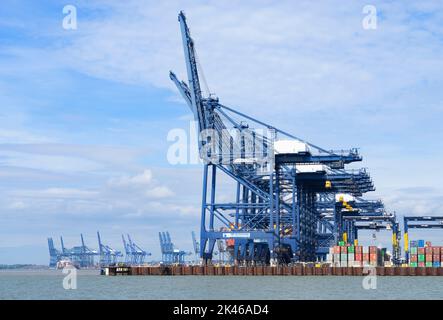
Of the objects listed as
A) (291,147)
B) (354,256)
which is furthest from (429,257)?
(291,147)

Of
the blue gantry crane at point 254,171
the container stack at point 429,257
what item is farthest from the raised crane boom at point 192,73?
the container stack at point 429,257

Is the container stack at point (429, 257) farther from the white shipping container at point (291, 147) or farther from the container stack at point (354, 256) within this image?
the white shipping container at point (291, 147)

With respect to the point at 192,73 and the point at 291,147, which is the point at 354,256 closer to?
the point at 291,147

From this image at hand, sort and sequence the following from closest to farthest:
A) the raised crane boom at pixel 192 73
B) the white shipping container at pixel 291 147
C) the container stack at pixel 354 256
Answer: the white shipping container at pixel 291 147 < the raised crane boom at pixel 192 73 < the container stack at pixel 354 256

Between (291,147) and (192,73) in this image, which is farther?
(192,73)

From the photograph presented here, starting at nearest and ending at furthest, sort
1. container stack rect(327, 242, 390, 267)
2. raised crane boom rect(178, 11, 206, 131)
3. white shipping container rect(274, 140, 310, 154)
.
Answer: white shipping container rect(274, 140, 310, 154), raised crane boom rect(178, 11, 206, 131), container stack rect(327, 242, 390, 267)

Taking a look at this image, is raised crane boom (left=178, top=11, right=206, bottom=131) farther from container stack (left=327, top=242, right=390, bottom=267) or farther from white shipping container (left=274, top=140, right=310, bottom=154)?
container stack (left=327, top=242, right=390, bottom=267)

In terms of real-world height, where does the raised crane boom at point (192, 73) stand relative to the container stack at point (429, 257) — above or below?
above

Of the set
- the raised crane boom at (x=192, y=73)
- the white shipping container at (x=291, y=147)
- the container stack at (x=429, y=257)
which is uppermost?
the raised crane boom at (x=192, y=73)

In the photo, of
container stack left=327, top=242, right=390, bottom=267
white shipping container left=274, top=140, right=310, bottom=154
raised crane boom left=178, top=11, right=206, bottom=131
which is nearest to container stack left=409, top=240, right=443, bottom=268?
container stack left=327, top=242, right=390, bottom=267

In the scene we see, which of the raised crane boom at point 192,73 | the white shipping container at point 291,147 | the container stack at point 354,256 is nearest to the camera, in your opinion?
the white shipping container at point 291,147

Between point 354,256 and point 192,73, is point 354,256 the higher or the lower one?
the lower one

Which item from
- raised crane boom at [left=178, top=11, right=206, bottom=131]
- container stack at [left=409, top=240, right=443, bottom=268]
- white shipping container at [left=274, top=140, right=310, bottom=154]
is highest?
raised crane boom at [left=178, top=11, right=206, bottom=131]
